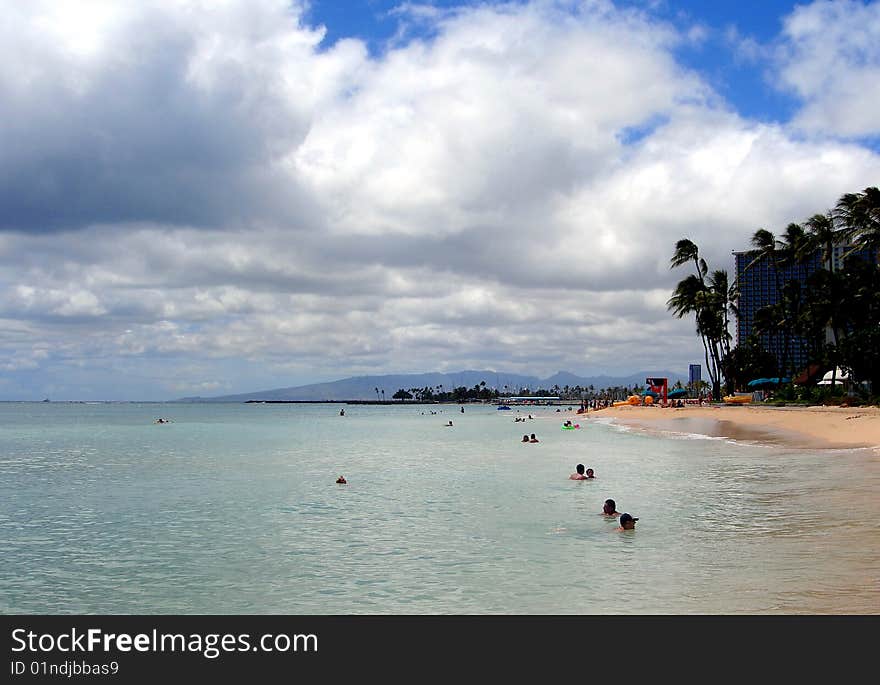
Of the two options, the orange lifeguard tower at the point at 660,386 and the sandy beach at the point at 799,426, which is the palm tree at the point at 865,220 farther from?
the orange lifeguard tower at the point at 660,386

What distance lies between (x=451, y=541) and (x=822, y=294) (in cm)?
5947

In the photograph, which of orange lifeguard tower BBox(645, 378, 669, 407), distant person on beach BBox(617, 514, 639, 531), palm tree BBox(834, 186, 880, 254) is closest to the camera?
distant person on beach BBox(617, 514, 639, 531)

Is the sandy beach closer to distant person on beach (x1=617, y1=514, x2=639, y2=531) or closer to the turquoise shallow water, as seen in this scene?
the turquoise shallow water

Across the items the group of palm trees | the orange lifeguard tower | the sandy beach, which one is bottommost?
the sandy beach

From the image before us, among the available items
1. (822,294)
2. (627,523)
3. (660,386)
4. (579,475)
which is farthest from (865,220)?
(660,386)

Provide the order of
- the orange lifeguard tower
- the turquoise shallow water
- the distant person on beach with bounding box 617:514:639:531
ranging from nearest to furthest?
the turquoise shallow water, the distant person on beach with bounding box 617:514:639:531, the orange lifeguard tower

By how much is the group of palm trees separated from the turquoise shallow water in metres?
32.0

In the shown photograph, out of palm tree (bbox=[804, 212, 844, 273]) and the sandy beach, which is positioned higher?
palm tree (bbox=[804, 212, 844, 273])

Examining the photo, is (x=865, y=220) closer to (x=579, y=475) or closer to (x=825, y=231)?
(x=825, y=231)

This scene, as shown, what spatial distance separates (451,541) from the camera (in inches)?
559

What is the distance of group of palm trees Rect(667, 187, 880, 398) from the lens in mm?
54500

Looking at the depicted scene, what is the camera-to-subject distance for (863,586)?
370 inches

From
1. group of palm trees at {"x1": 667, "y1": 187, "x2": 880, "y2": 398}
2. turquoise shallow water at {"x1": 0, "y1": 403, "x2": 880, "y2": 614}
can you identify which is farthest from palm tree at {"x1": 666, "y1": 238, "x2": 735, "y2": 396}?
turquoise shallow water at {"x1": 0, "y1": 403, "x2": 880, "y2": 614}
